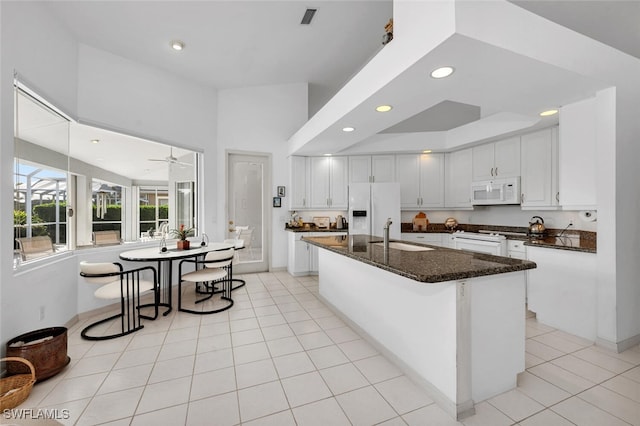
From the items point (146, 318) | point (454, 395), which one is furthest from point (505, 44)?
point (146, 318)

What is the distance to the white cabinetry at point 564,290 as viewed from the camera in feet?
8.50

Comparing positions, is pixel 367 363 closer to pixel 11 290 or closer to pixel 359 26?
pixel 11 290

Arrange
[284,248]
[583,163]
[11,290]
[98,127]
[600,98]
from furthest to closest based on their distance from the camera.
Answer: [284,248] < [98,127] < [583,163] < [600,98] < [11,290]

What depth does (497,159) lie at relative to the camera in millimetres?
4324

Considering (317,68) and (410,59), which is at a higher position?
(317,68)

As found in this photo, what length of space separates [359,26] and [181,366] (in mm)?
4341

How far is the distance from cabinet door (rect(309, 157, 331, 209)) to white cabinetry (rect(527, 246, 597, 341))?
11.0 ft

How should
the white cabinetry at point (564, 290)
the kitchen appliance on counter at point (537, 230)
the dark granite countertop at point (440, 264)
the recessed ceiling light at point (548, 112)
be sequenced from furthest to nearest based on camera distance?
the kitchen appliance on counter at point (537, 230), the recessed ceiling light at point (548, 112), the white cabinetry at point (564, 290), the dark granite countertop at point (440, 264)

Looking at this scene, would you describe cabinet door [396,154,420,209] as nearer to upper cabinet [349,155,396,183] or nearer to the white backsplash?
upper cabinet [349,155,396,183]

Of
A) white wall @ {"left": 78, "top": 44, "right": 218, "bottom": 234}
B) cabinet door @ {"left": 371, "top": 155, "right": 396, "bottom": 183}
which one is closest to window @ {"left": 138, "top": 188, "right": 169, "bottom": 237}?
white wall @ {"left": 78, "top": 44, "right": 218, "bottom": 234}

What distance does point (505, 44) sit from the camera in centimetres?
179

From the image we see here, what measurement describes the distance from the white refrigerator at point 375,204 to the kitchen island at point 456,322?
2.68 meters

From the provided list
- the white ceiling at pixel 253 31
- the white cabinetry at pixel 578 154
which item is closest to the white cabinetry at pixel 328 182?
the white ceiling at pixel 253 31

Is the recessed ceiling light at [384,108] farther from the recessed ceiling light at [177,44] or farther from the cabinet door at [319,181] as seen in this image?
the recessed ceiling light at [177,44]
